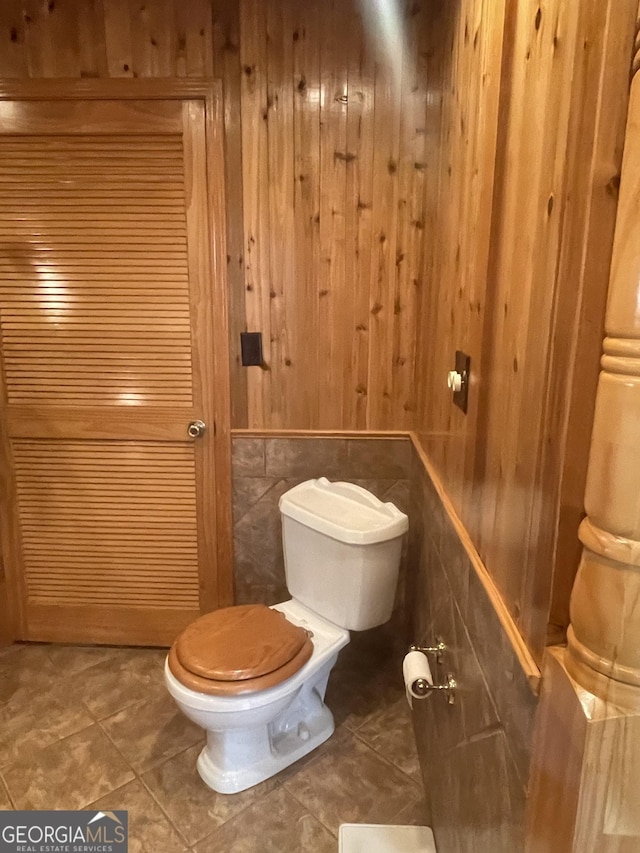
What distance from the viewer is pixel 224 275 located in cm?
208

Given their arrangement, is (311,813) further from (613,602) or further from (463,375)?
(613,602)

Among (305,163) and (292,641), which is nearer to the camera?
(292,641)

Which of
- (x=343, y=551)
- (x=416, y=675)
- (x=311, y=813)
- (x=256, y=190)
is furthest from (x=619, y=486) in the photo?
(x=256, y=190)

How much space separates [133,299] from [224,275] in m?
0.35

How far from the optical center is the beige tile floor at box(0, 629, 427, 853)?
1.64 metres

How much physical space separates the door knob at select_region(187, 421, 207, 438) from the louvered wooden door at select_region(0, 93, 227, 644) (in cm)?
2

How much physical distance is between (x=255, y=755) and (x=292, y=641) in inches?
14.8

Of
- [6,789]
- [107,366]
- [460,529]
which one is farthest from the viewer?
[107,366]

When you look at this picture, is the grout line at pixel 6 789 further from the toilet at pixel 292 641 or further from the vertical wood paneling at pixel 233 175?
the vertical wood paneling at pixel 233 175

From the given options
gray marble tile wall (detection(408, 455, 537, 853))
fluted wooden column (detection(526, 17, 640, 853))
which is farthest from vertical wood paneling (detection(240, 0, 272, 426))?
fluted wooden column (detection(526, 17, 640, 853))

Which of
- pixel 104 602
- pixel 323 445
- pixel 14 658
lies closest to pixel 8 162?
pixel 323 445

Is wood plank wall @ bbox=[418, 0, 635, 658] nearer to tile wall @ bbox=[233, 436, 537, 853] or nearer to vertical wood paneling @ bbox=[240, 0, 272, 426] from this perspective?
tile wall @ bbox=[233, 436, 537, 853]

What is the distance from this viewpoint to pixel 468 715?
1.20m

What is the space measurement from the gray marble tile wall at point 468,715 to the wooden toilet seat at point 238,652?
0.41 metres
